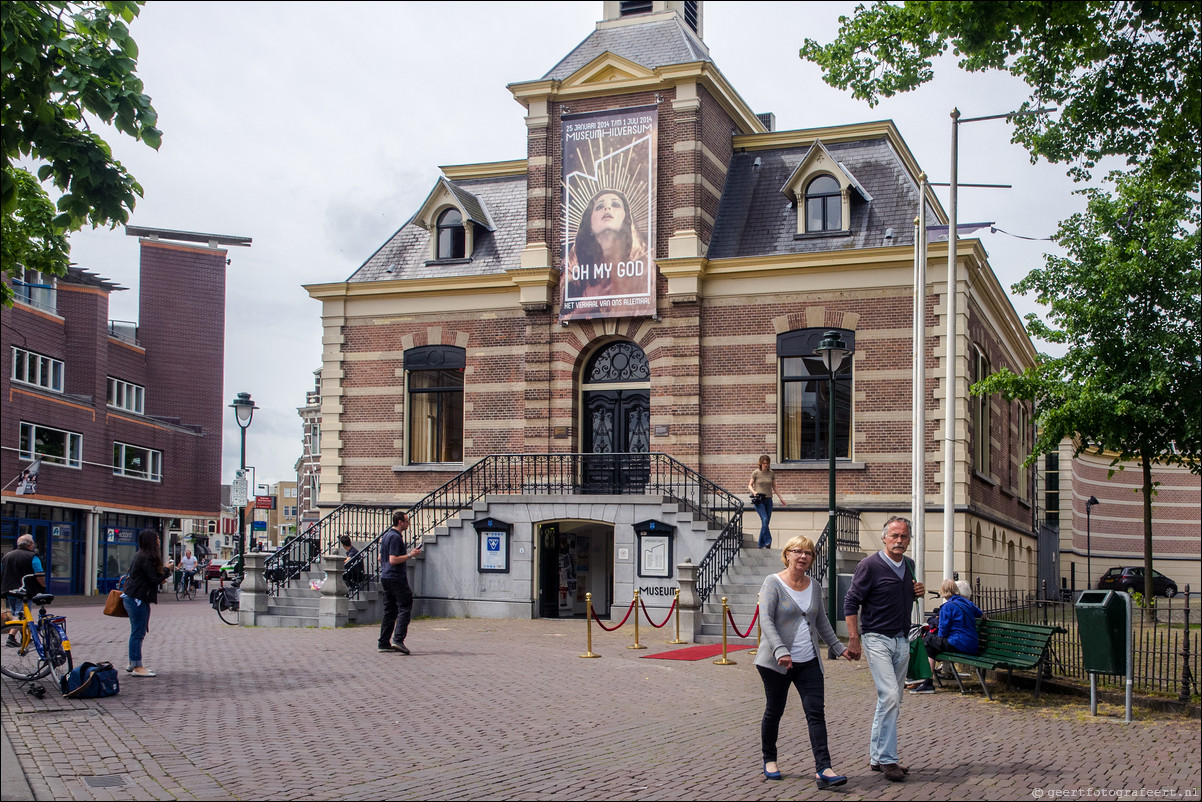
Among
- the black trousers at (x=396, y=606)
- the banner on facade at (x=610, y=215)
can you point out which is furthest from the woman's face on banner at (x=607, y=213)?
the black trousers at (x=396, y=606)

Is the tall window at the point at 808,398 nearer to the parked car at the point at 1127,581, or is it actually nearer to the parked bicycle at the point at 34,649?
the parked bicycle at the point at 34,649

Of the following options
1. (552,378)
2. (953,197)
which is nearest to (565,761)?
(953,197)

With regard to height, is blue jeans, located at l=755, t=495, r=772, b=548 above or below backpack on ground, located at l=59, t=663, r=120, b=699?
above

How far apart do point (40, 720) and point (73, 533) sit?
32.8m

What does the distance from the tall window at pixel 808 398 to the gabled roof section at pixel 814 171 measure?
9.82ft

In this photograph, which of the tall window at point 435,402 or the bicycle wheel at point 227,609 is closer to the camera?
the bicycle wheel at point 227,609

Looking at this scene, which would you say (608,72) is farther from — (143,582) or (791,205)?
(143,582)

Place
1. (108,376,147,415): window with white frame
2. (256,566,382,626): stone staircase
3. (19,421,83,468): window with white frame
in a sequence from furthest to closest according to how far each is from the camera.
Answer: (108,376,147,415): window with white frame < (19,421,83,468): window with white frame < (256,566,382,626): stone staircase

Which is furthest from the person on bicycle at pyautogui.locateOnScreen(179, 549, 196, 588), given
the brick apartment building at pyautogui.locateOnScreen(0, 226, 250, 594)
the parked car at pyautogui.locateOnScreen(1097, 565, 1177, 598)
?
the parked car at pyautogui.locateOnScreen(1097, 565, 1177, 598)

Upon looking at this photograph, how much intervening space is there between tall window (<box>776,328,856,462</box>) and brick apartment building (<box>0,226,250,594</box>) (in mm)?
21202

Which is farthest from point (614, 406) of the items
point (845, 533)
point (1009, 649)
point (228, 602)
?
point (1009, 649)

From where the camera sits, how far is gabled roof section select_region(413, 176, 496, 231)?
26.6m

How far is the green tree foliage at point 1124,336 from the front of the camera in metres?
22.5

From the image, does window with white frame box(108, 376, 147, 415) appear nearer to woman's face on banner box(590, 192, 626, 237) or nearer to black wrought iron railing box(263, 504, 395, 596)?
black wrought iron railing box(263, 504, 395, 596)
